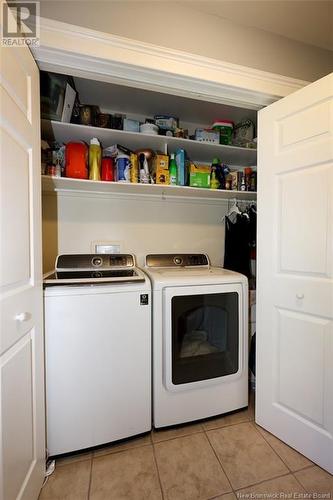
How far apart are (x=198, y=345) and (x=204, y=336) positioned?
72 mm

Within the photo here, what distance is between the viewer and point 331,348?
117 centimetres

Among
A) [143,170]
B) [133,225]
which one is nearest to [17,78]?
[143,170]

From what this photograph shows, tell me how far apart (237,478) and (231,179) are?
1925 millimetres

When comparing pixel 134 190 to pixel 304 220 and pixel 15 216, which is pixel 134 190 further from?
pixel 304 220

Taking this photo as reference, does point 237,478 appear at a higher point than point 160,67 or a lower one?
lower

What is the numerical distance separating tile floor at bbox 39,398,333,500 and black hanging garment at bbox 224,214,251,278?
1169 mm

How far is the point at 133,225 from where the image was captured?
2.00m

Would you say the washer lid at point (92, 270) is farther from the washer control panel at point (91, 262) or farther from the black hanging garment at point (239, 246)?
the black hanging garment at point (239, 246)

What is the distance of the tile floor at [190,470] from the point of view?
111cm

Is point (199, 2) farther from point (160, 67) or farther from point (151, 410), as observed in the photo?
point (151, 410)

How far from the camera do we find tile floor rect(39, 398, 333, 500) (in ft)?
3.63

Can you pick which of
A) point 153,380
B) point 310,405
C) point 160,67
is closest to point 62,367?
point 153,380

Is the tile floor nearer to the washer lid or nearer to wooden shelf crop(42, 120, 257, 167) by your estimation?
the washer lid

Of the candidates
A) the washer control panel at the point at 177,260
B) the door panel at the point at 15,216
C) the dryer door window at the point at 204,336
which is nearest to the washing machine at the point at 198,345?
the dryer door window at the point at 204,336
